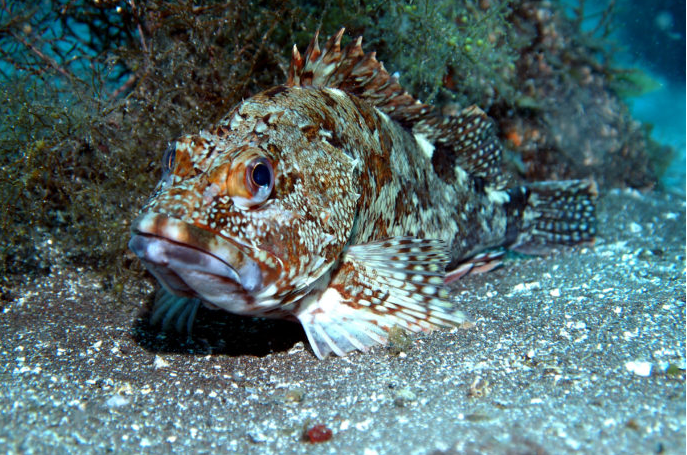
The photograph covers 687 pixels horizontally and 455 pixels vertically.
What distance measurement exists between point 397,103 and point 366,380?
2597mm

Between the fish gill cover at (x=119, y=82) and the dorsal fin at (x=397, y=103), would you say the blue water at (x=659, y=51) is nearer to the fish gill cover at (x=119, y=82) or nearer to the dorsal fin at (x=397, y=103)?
the dorsal fin at (x=397, y=103)

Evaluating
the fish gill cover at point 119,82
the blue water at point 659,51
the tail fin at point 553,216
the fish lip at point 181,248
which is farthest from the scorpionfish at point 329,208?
→ the blue water at point 659,51

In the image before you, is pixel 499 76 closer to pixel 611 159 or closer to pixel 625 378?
pixel 611 159

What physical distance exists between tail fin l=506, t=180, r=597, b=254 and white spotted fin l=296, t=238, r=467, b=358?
2371 mm

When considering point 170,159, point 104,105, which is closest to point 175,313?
point 170,159

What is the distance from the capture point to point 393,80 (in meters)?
3.74

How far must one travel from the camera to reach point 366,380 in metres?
2.59

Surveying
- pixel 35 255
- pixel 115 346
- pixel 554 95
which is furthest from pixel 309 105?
pixel 554 95

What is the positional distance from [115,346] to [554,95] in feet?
23.2

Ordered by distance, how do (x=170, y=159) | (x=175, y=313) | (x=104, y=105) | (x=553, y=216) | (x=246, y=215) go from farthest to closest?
(x=553, y=216) < (x=104, y=105) < (x=175, y=313) < (x=170, y=159) < (x=246, y=215)

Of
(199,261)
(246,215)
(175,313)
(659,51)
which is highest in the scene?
(659,51)

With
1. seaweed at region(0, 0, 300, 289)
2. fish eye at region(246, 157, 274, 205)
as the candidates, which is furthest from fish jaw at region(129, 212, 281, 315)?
seaweed at region(0, 0, 300, 289)

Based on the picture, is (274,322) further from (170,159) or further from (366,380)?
(170,159)

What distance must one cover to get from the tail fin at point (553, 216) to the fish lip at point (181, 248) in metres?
4.05
